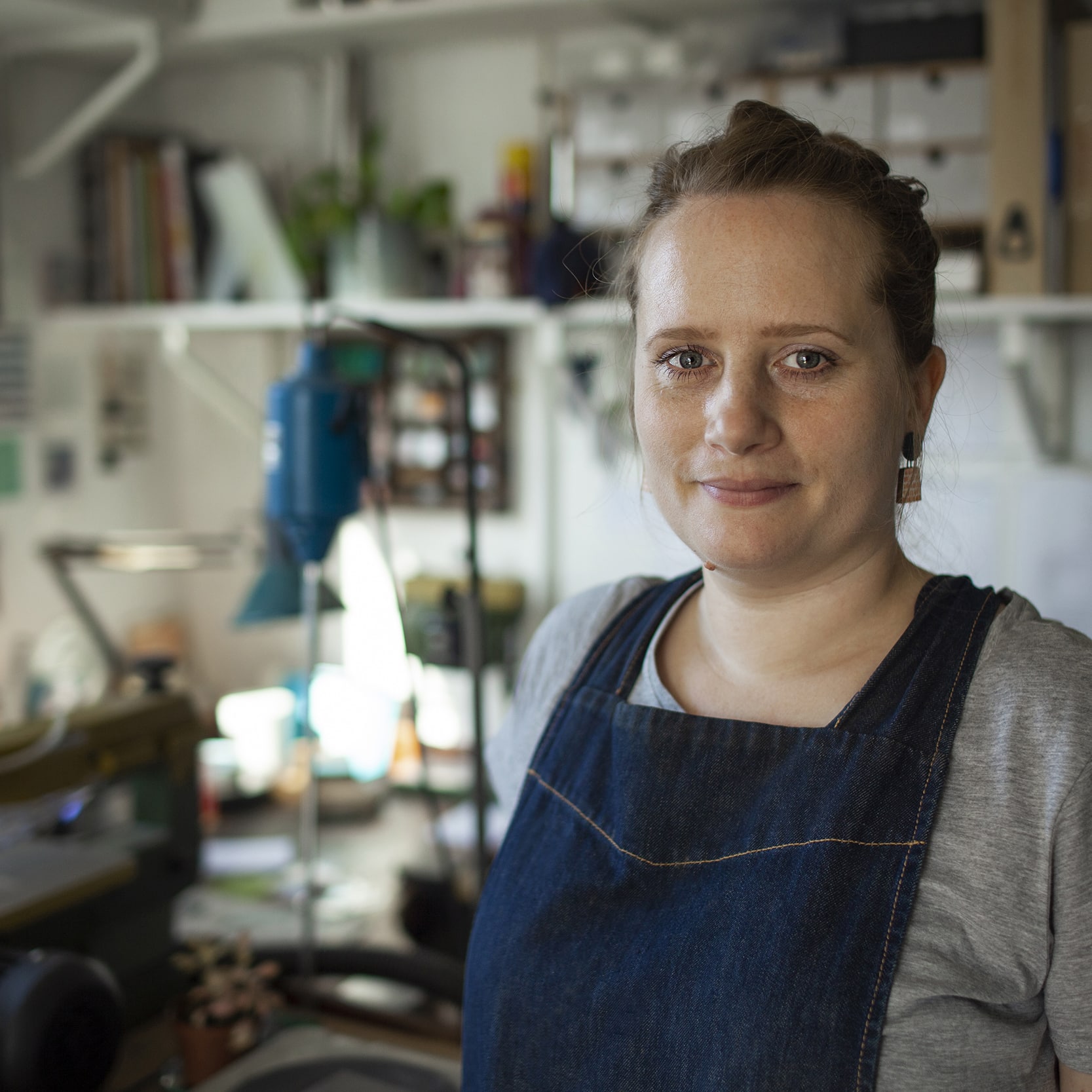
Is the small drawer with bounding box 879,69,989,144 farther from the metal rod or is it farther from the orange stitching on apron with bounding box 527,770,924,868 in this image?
the orange stitching on apron with bounding box 527,770,924,868

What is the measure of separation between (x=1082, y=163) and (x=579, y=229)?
2.71 ft

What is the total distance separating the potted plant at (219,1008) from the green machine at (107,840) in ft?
0.26

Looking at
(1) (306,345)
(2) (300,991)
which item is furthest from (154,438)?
(2) (300,991)

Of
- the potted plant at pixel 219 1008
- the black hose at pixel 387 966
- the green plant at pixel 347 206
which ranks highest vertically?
the green plant at pixel 347 206

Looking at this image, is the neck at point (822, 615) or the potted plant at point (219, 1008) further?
the potted plant at point (219, 1008)

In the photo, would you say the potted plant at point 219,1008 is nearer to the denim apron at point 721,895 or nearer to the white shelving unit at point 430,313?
the denim apron at point 721,895

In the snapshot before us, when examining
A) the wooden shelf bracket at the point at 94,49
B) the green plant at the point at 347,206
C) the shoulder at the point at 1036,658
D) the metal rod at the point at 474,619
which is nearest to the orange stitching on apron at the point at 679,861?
the shoulder at the point at 1036,658

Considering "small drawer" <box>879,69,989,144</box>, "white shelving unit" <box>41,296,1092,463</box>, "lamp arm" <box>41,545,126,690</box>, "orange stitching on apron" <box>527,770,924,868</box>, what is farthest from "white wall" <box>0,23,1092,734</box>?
"orange stitching on apron" <box>527,770,924,868</box>

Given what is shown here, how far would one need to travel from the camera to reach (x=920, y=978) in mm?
708

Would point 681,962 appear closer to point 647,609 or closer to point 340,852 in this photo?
point 647,609

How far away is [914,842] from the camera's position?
29.0 inches

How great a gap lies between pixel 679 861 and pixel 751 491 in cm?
25

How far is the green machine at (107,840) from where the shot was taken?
1.21 metres

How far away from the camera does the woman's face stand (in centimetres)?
77
